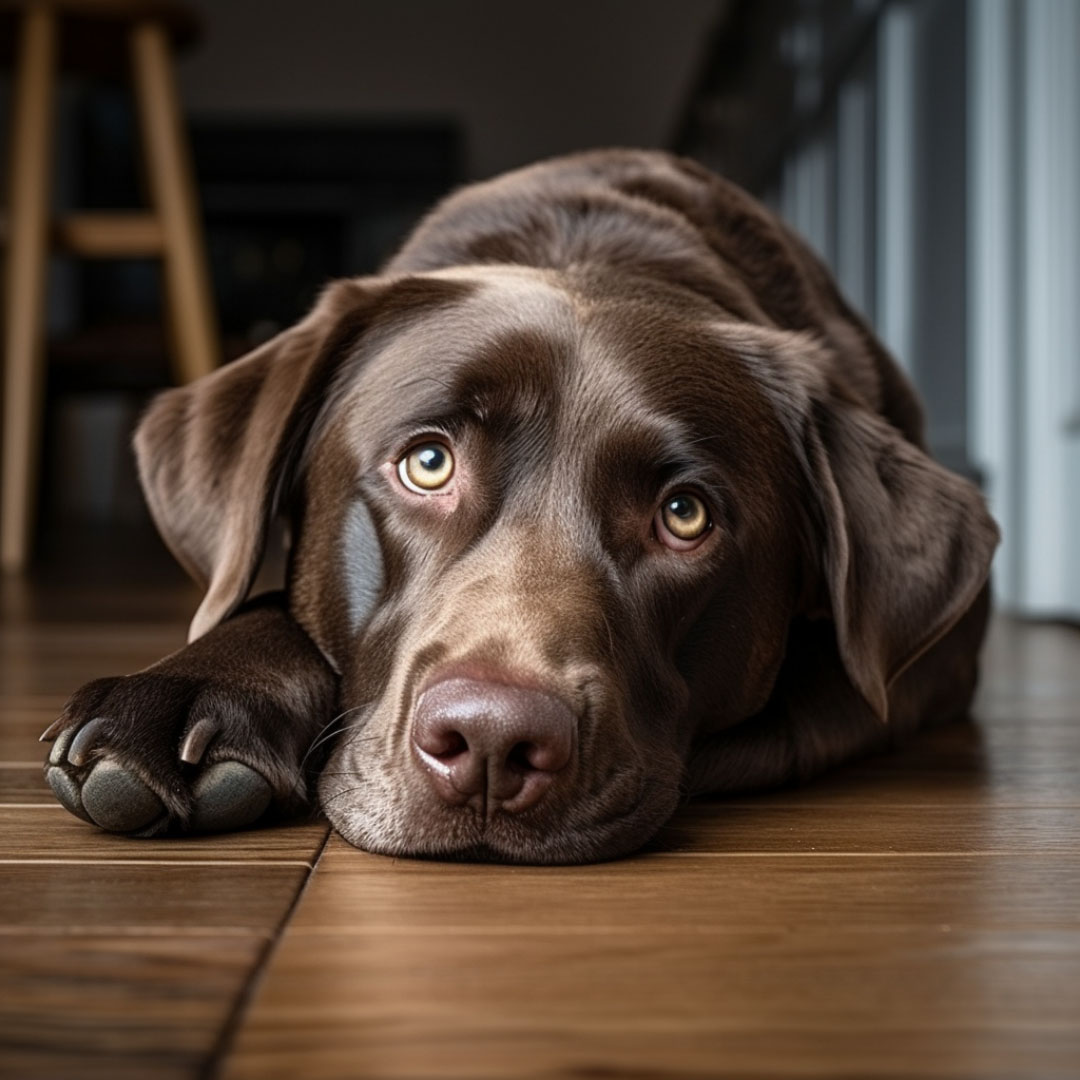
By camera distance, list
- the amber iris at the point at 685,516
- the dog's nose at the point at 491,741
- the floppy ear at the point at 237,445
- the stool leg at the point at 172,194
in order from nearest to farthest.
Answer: the dog's nose at the point at 491,741 < the amber iris at the point at 685,516 < the floppy ear at the point at 237,445 < the stool leg at the point at 172,194

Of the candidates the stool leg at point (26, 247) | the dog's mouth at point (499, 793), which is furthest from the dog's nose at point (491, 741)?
the stool leg at point (26, 247)

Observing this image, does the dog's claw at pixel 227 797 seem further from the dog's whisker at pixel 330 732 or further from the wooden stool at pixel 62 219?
the wooden stool at pixel 62 219

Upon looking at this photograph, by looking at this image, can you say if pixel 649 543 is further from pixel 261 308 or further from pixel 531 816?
pixel 261 308

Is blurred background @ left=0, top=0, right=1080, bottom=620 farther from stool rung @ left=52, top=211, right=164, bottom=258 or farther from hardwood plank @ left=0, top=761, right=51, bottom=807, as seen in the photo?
hardwood plank @ left=0, top=761, right=51, bottom=807

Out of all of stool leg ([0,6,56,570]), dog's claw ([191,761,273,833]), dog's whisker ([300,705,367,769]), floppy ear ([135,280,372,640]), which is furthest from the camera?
stool leg ([0,6,56,570])

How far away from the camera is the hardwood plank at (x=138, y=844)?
1184 millimetres

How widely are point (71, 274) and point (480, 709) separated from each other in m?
11.7

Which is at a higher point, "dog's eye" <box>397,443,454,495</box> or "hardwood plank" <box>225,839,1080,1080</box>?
"dog's eye" <box>397,443,454,495</box>

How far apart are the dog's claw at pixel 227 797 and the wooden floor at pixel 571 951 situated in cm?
2

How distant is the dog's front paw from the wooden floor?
0.03m

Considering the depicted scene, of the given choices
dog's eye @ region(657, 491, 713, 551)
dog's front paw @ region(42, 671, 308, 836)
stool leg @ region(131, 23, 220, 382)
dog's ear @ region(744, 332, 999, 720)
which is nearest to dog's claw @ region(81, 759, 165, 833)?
dog's front paw @ region(42, 671, 308, 836)

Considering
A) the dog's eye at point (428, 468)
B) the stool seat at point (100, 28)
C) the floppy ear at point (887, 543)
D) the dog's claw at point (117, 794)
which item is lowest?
the dog's claw at point (117, 794)

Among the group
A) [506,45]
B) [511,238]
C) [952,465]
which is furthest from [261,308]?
[511,238]

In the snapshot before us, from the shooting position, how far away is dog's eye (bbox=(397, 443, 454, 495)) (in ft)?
4.86
